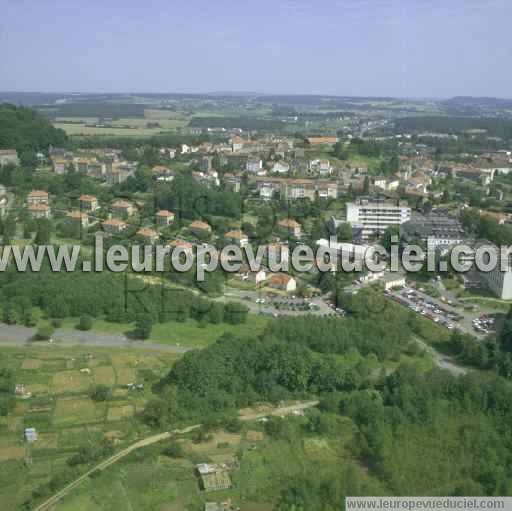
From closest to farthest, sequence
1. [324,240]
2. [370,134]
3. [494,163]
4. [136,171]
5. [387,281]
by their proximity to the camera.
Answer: [387,281], [324,240], [136,171], [494,163], [370,134]

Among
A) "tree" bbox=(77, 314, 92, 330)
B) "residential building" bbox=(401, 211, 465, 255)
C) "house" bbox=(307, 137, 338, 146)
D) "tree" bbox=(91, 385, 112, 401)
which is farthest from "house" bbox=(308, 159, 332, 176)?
"tree" bbox=(91, 385, 112, 401)

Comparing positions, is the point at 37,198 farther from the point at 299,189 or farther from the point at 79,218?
the point at 299,189

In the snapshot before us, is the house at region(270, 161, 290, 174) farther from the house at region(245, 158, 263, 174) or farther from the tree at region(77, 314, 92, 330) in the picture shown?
the tree at region(77, 314, 92, 330)

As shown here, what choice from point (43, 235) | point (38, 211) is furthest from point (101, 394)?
point (38, 211)

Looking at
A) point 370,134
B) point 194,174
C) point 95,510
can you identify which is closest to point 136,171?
→ point 194,174

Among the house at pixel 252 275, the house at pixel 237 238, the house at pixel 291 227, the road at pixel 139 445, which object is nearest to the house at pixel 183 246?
the house at pixel 237 238

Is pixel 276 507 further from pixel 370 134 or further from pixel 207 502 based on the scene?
pixel 370 134

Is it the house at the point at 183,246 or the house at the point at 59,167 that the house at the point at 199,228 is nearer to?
the house at the point at 183,246
